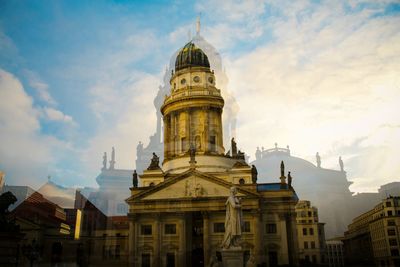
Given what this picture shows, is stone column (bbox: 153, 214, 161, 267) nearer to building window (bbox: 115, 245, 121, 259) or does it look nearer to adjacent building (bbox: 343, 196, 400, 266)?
building window (bbox: 115, 245, 121, 259)

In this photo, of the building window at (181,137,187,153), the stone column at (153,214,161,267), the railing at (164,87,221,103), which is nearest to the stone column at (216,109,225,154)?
the railing at (164,87,221,103)

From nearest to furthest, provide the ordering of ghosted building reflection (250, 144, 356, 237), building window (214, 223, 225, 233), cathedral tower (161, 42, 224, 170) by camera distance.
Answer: building window (214, 223, 225, 233) → cathedral tower (161, 42, 224, 170) → ghosted building reflection (250, 144, 356, 237)

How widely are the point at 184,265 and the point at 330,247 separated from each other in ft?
178

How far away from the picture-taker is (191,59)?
63.4 metres

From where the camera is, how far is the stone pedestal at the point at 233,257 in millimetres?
21094

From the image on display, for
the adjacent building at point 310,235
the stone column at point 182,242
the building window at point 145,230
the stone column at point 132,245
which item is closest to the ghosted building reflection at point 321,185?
the adjacent building at point 310,235

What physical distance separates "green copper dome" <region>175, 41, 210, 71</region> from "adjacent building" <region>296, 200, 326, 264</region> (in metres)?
35.3

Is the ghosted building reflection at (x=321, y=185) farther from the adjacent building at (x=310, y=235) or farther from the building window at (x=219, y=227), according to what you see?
the building window at (x=219, y=227)

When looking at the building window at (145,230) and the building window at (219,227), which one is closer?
the building window at (219,227)

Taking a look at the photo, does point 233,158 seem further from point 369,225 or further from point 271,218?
point 369,225

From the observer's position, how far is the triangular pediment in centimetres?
4934

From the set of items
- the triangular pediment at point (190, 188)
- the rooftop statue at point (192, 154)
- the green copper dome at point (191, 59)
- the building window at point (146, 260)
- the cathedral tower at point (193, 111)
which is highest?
the green copper dome at point (191, 59)

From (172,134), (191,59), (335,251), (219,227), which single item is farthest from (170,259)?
(335,251)

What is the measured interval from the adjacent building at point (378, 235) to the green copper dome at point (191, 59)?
36953mm
